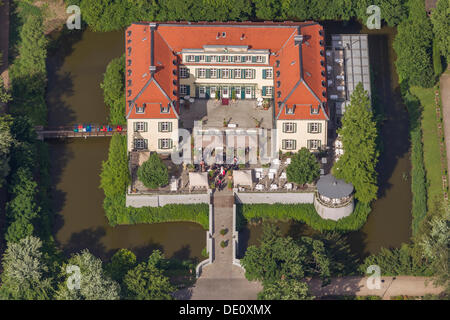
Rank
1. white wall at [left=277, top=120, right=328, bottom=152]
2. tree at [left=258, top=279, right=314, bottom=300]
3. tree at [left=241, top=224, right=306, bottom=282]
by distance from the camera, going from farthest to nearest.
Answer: white wall at [left=277, top=120, right=328, bottom=152] → tree at [left=241, top=224, right=306, bottom=282] → tree at [left=258, top=279, right=314, bottom=300]

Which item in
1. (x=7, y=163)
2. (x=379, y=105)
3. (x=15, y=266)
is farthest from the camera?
(x=379, y=105)

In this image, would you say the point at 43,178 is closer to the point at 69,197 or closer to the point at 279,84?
the point at 69,197

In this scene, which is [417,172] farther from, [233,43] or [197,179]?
[233,43]

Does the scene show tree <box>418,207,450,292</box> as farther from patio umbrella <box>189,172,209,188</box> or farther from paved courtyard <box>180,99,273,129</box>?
patio umbrella <box>189,172,209,188</box>

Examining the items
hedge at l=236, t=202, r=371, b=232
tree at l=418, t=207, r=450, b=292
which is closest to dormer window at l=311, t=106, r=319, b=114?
hedge at l=236, t=202, r=371, b=232

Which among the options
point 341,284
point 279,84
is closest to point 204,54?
point 279,84

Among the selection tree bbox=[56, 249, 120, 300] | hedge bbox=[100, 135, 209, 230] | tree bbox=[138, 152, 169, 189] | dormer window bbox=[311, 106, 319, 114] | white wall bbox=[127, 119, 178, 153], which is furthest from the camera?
white wall bbox=[127, 119, 178, 153]

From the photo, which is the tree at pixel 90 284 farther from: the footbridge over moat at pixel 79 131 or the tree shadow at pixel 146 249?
the footbridge over moat at pixel 79 131
